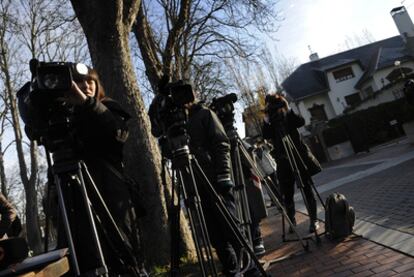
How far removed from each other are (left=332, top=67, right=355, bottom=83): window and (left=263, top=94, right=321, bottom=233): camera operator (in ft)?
119

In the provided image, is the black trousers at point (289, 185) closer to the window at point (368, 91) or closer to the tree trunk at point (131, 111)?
the tree trunk at point (131, 111)

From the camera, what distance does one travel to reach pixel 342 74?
131ft

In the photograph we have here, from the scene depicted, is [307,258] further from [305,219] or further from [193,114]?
[305,219]

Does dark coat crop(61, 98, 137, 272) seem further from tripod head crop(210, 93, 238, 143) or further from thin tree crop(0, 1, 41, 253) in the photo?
thin tree crop(0, 1, 41, 253)

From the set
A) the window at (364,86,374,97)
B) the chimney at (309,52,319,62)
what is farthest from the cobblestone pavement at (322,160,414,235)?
the chimney at (309,52,319,62)

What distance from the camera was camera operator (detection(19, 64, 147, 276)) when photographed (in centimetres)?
249

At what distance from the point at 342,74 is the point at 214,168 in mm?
38865

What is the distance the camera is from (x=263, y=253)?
5.28m

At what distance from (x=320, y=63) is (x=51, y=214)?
1696 inches

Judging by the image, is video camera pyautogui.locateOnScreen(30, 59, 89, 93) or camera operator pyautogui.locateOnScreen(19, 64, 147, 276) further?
camera operator pyautogui.locateOnScreen(19, 64, 147, 276)

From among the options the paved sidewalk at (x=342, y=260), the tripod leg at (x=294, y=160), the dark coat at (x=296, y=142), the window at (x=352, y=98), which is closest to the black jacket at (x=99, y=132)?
the paved sidewalk at (x=342, y=260)

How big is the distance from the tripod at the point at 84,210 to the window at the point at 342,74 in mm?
39934

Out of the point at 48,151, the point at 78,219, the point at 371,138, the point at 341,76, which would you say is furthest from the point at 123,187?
the point at 341,76

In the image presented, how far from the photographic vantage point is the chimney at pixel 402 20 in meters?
35.0
